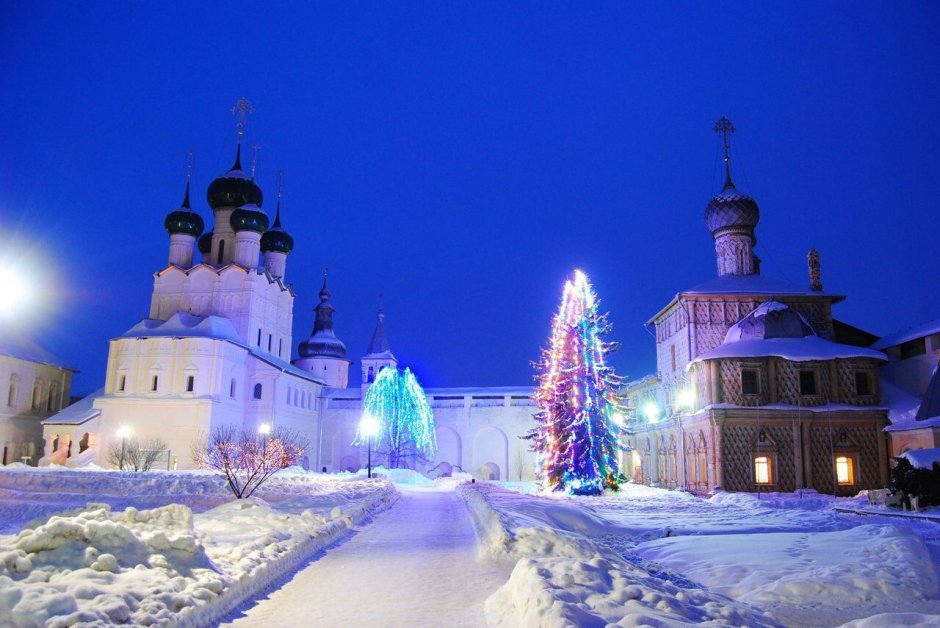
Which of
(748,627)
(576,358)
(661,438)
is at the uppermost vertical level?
(576,358)

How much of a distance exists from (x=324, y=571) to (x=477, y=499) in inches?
430

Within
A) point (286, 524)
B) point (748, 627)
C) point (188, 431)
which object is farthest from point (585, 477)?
point (188, 431)

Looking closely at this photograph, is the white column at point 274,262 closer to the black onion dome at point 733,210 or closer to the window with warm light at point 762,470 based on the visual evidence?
the black onion dome at point 733,210

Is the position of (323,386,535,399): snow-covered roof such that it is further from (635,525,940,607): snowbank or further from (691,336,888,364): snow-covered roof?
(635,525,940,607): snowbank

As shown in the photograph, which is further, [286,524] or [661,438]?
[661,438]

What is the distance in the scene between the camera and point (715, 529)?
15969 millimetres

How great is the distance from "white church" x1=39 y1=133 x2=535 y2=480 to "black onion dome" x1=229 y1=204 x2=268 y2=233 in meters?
0.07

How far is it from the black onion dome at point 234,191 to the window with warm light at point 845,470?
38835 mm

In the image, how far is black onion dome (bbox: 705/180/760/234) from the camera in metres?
36.0

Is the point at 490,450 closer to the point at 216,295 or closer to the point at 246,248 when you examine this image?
the point at 216,295

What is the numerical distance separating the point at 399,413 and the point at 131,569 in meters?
36.5

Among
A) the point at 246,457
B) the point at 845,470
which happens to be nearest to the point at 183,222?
the point at 246,457

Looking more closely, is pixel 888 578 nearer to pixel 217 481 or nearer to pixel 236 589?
pixel 236 589

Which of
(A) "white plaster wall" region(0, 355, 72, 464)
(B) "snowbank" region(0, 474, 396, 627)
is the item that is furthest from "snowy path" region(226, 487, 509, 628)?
(A) "white plaster wall" region(0, 355, 72, 464)
